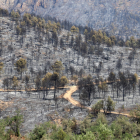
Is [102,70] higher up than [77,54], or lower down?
lower down

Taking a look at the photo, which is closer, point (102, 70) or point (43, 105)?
point (43, 105)

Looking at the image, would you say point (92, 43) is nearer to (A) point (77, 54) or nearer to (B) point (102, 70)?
(A) point (77, 54)

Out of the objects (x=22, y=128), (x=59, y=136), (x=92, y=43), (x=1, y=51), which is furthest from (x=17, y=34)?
(x=59, y=136)

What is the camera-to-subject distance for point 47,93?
234 feet

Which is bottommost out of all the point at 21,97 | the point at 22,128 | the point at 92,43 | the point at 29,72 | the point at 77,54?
the point at 22,128

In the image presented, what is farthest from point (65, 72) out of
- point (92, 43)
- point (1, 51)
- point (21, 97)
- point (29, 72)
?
point (92, 43)

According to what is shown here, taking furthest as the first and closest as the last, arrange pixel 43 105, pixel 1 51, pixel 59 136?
pixel 1 51, pixel 43 105, pixel 59 136

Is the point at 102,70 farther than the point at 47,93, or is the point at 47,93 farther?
the point at 102,70

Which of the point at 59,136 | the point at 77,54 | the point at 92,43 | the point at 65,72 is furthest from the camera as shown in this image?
the point at 92,43

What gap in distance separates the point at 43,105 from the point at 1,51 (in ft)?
243

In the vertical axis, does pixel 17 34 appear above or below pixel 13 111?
above

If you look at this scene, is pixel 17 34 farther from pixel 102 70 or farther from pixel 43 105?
pixel 43 105

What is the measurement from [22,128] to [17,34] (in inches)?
4430

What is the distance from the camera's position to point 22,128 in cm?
4134
